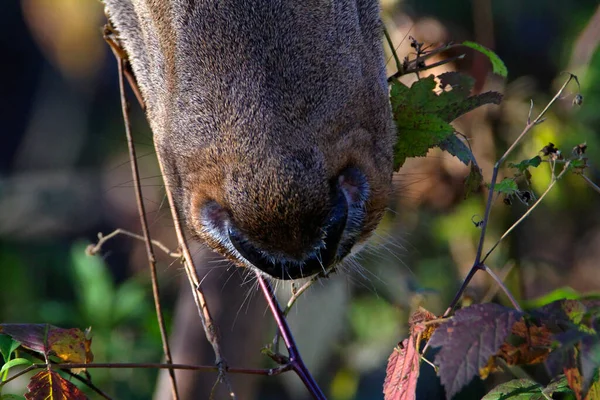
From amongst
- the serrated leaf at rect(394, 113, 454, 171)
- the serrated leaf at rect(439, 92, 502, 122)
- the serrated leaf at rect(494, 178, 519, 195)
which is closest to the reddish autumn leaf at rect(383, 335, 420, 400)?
the serrated leaf at rect(494, 178, 519, 195)

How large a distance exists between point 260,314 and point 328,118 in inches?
89.8

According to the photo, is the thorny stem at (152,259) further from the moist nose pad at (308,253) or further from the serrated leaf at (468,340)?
the serrated leaf at (468,340)

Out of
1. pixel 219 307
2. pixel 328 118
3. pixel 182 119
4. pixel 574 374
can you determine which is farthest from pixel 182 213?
pixel 219 307

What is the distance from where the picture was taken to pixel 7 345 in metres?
2.00

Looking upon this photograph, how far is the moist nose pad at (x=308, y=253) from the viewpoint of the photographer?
198 cm

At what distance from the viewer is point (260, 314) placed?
426 cm

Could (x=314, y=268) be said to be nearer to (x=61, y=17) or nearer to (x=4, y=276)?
(x=4, y=276)

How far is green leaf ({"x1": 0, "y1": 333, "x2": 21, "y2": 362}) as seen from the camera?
1.98m

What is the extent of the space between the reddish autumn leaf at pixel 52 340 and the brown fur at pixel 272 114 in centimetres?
39

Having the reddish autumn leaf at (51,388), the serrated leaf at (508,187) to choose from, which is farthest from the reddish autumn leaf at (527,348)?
the reddish autumn leaf at (51,388)

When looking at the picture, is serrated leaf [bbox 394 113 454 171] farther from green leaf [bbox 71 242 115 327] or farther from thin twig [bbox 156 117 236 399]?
green leaf [bbox 71 242 115 327]

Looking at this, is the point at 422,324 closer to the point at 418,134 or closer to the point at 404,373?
the point at 404,373

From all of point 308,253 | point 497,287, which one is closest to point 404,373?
point 308,253

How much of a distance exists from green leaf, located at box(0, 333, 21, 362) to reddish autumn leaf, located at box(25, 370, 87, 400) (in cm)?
9
